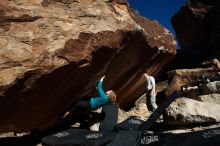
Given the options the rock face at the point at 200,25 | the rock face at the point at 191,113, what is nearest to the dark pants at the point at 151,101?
the rock face at the point at 191,113

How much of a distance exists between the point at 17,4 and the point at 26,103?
69.7 inches

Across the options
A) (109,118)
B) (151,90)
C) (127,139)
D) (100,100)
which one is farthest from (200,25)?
(127,139)

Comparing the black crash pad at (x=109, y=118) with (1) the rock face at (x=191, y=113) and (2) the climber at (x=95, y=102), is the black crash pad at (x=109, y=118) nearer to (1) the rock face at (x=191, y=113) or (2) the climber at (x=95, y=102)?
(2) the climber at (x=95, y=102)

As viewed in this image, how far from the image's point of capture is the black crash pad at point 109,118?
21.4ft

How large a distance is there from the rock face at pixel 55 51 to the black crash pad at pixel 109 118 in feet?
2.37

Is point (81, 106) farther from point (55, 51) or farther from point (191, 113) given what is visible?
point (191, 113)

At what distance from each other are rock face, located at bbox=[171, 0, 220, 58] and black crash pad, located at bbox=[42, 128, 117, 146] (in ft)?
41.4

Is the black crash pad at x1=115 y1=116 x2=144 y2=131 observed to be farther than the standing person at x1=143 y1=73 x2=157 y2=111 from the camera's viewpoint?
No

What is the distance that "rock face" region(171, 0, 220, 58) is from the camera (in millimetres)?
18906

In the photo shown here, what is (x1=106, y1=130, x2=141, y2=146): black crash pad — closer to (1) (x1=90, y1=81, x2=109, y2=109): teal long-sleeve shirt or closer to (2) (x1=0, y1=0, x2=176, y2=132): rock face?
(2) (x1=0, y1=0, x2=176, y2=132): rock face

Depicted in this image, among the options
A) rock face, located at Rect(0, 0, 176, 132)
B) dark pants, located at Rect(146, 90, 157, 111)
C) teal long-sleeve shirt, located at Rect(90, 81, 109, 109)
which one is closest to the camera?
rock face, located at Rect(0, 0, 176, 132)

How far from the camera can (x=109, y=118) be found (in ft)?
23.9

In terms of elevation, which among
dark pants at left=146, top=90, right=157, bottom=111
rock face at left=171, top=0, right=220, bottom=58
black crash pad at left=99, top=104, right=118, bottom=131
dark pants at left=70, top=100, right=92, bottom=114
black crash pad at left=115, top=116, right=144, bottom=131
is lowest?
black crash pad at left=115, top=116, right=144, bottom=131

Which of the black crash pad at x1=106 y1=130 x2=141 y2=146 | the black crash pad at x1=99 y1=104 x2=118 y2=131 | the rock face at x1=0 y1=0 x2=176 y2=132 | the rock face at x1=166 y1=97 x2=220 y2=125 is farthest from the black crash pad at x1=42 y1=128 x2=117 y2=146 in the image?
the rock face at x1=166 y1=97 x2=220 y2=125
